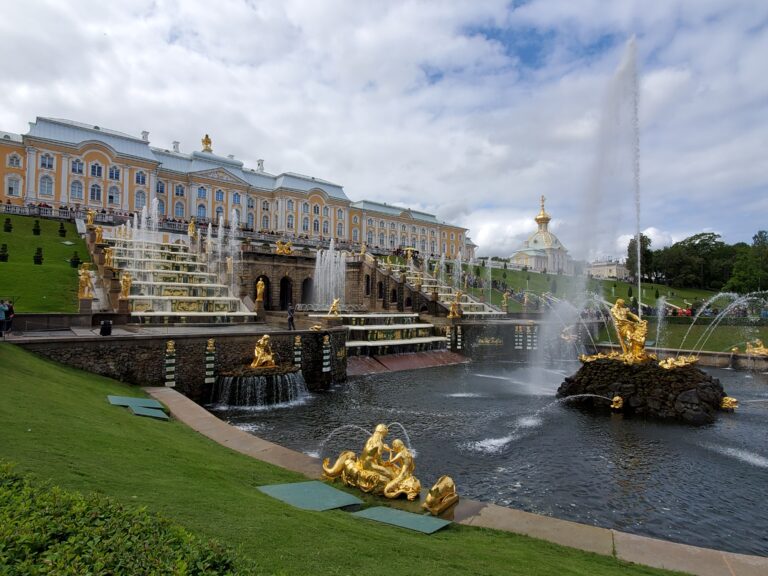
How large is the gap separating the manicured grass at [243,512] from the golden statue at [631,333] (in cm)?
1655

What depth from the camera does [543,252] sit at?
399ft

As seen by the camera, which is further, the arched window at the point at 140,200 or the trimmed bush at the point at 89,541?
the arched window at the point at 140,200

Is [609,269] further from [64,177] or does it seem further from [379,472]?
[379,472]

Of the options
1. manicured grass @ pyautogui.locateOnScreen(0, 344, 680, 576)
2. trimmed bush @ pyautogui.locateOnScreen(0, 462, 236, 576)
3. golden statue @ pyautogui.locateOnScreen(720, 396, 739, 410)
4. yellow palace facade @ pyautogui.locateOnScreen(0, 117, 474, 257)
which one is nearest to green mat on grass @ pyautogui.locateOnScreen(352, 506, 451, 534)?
manicured grass @ pyautogui.locateOnScreen(0, 344, 680, 576)

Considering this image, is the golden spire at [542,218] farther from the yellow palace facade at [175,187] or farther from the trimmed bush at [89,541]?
the trimmed bush at [89,541]

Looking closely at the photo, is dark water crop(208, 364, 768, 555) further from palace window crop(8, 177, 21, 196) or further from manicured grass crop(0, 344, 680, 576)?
palace window crop(8, 177, 21, 196)

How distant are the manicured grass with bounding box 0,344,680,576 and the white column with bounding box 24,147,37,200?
201ft

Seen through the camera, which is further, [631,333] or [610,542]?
[631,333]

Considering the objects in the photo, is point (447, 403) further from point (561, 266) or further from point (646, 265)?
point (561, 266)

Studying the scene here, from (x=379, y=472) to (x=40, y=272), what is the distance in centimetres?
3003

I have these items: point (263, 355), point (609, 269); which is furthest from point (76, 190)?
point (609, 269)

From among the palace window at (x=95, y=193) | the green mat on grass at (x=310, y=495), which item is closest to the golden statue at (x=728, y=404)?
the green mat on grass at (x=310, y=495)

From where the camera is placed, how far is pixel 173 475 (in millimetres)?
7336

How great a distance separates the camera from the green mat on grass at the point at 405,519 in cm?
719
